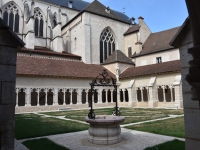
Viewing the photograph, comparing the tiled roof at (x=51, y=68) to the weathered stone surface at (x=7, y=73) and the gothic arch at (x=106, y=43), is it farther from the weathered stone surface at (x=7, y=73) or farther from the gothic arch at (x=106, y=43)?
the weathered stone surface at (x=7, y=73)

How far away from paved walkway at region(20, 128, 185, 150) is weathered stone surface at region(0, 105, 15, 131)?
8.01 feet

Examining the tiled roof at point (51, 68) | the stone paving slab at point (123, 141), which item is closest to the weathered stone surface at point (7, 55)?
the stone paving slab at point (123, 141)

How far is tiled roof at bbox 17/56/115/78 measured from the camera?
61.0 feet

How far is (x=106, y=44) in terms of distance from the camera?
97.3 ft

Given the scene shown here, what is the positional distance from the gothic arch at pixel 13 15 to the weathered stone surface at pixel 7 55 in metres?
27.3

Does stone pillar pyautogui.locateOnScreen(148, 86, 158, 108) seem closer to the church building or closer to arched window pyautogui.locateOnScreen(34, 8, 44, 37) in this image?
the church building

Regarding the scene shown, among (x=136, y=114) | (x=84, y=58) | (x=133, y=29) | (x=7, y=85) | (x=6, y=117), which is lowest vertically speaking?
(x=136, y=114)

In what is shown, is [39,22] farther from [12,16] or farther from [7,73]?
[7,73]

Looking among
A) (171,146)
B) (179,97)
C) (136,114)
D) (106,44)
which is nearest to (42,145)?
(171,146)

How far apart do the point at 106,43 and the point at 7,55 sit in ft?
87.9

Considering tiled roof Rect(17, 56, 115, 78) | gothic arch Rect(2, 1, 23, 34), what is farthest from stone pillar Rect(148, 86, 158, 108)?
gothic arch Rect(2, 1, 23, 34)

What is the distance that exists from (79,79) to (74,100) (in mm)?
4204

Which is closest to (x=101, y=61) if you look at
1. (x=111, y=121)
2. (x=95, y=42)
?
(x=95, y=42)

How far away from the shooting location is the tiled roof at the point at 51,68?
18.6 meters
